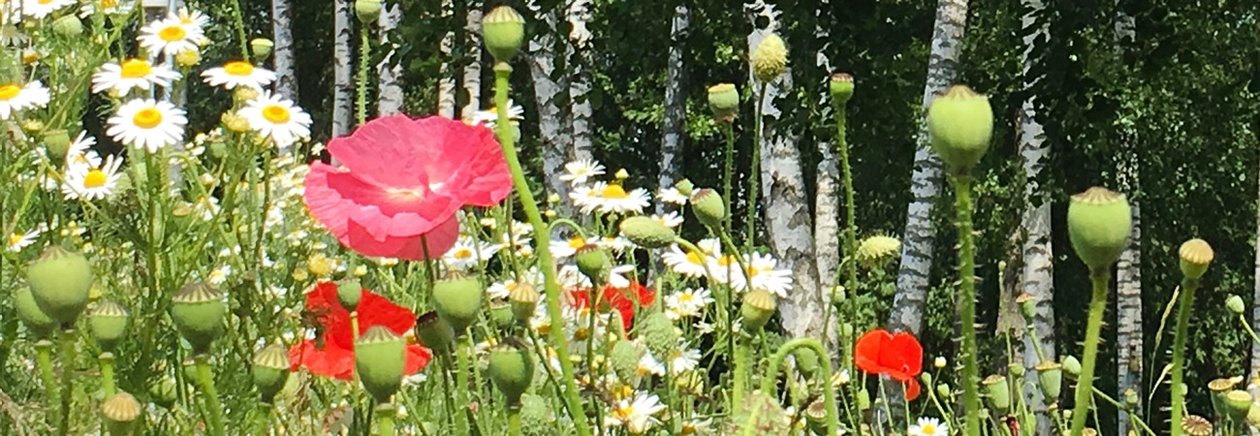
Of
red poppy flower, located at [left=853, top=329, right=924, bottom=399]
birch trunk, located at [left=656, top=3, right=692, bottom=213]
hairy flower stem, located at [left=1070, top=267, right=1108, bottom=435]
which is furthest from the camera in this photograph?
birch trunk, located at [left=656, top=3, right=692, bottom=213]

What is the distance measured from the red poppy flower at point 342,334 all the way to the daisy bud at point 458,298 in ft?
0.94

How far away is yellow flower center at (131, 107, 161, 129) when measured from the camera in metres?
1.29

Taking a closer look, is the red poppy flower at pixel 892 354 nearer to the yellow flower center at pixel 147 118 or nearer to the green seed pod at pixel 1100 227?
the yellow flower center at pixel 147 118

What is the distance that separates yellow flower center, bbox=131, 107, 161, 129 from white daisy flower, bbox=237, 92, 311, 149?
0.07 m

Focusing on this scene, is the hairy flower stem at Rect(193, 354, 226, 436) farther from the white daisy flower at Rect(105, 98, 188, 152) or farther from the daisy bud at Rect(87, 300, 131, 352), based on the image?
the white daisy flower at Rect(105, 98, 188, 152)

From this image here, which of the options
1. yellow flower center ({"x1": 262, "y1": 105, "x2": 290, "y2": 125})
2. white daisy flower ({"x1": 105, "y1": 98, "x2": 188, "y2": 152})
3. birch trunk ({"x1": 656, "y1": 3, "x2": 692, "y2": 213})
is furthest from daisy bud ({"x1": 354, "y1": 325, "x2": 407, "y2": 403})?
birch trunk ({"x1": 656, "y1": 3, "x2": 692, "y2": 213})

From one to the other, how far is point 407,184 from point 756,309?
0.67 ft

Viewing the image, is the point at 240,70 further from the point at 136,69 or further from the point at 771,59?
the point at 771,59

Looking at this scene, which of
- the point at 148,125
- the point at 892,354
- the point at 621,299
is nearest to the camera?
the point at 148,125

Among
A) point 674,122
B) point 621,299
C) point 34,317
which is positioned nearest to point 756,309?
point 34,317

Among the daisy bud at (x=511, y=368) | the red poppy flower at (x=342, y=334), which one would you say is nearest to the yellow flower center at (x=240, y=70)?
the red poppy flower at (x=342, y=334)

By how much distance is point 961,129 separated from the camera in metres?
0.60

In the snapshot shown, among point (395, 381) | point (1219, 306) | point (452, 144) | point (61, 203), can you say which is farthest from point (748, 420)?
point (1219, 306)

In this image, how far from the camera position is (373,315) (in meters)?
1.08
